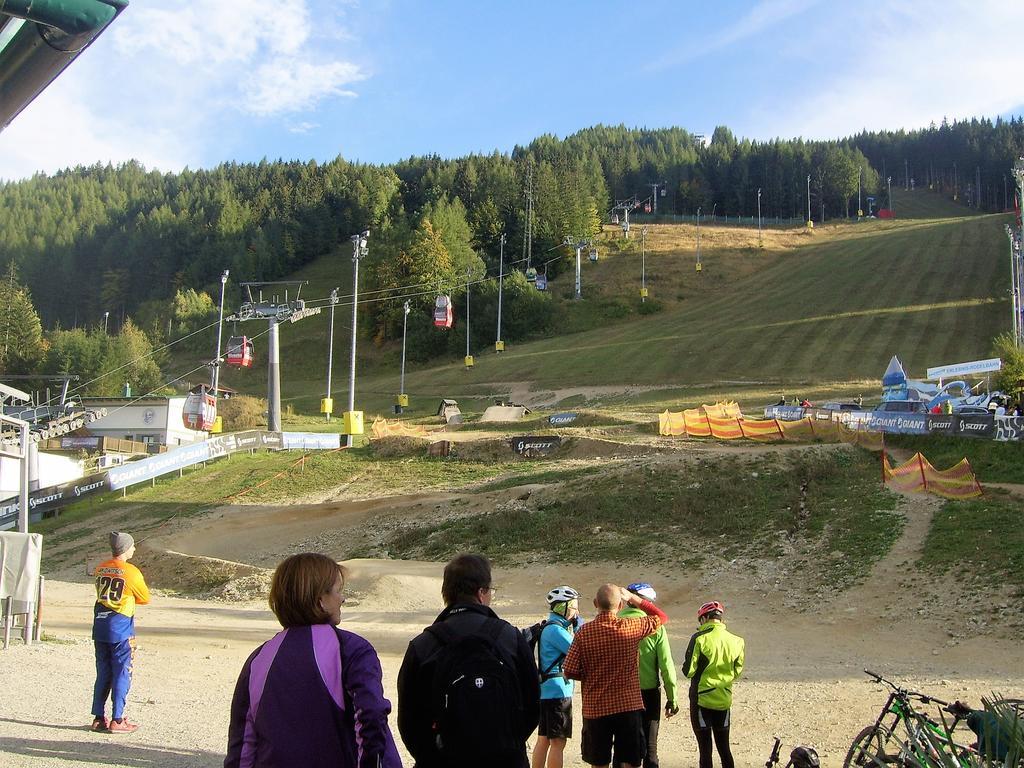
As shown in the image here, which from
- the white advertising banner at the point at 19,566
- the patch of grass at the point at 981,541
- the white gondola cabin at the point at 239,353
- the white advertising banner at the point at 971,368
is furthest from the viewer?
the white gondola cabin at the point at 239,353

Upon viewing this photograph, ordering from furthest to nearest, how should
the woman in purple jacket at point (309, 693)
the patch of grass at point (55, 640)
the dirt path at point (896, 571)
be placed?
the dirt path at point (896, 571) → the patch of grass at point (55, 640) → the woman in purple jacket at point (309, 693)

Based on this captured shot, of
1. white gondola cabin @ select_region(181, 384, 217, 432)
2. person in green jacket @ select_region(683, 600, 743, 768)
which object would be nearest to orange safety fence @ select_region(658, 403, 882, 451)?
white gondola cabin @ select_region(181, 384, 217, 432)

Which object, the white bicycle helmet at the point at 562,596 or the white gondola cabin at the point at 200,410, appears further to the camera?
the white gondola cabin at the point at 200,410

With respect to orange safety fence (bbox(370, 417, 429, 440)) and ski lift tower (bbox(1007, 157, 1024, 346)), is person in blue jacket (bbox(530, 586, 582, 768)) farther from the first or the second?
ski lift tower (bbox(1007, 157, 1024, 346))

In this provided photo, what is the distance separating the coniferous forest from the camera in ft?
373

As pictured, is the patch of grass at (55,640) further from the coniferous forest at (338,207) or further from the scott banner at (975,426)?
the coniferous forest at (338,207)

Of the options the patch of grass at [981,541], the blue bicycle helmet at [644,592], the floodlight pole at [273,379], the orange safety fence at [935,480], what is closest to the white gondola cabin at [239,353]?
the floodlight pole at [273,379]

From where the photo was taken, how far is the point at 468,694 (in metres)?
4.14

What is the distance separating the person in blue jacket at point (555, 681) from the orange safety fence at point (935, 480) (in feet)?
60.0

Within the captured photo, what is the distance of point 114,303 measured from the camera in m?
143

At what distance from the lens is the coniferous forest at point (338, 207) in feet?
373

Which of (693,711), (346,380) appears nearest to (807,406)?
(693,711)

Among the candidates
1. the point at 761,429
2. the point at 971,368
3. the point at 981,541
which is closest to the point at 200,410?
the point at 761,429

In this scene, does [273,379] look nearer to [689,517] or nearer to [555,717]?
[689,517]
